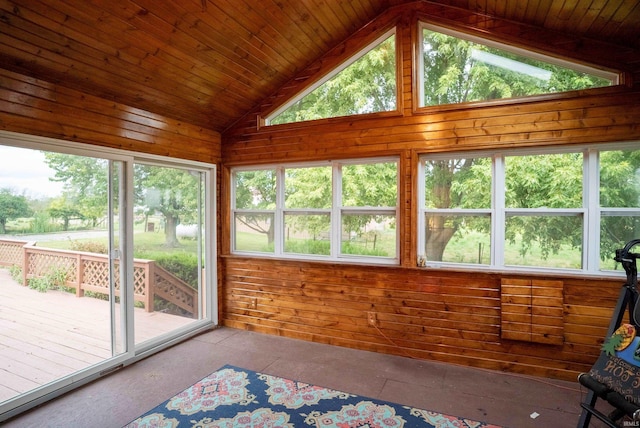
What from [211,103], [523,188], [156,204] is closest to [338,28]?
[211,103]

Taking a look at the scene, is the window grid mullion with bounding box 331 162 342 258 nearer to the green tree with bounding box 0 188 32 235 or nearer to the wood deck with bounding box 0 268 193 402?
the wood deck with bounding box 0 268 193 402

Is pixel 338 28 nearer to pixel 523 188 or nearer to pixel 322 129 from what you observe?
pixel 322 129

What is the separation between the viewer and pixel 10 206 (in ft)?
8.38

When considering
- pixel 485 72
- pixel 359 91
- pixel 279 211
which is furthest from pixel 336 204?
pixel 485 72

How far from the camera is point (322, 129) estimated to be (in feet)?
12.4

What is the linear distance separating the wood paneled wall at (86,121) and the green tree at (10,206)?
0.51 m

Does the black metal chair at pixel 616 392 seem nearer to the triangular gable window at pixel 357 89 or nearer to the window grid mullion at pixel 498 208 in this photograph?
the window grid mullion at pixel 498 208

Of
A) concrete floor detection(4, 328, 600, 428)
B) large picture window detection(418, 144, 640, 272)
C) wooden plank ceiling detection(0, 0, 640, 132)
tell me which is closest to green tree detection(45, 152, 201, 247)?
wooden plank ceiling detection(0, 0, 640, 132)

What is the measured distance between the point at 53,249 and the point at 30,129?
101cm

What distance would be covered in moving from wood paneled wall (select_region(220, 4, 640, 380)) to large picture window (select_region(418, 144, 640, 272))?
0.17 metres

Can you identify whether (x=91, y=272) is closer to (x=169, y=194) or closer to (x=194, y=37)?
(x=169, y=194)

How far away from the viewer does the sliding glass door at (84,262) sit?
101 inches

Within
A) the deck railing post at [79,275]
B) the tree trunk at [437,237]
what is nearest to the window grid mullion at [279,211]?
the tree trunk at [437,237]

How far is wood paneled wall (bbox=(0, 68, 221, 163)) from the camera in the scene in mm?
2426
